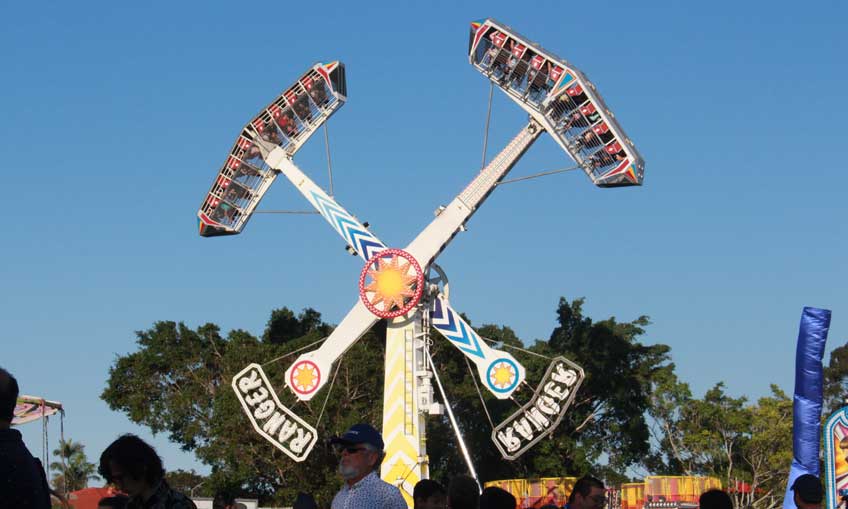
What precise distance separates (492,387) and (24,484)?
81.1 feet

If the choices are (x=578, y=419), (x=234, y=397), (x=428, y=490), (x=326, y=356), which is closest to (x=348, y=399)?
(x=234, y=397)

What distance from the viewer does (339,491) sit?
7.38m

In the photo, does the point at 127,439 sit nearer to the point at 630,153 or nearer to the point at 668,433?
the point at 630,153

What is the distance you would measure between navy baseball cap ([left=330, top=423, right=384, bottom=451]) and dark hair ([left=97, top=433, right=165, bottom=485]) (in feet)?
4.29

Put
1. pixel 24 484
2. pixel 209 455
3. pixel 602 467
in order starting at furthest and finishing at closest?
pixel 602 467 < pixel 209 455 < pixel 24 484

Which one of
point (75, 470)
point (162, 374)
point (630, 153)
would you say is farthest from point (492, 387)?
point (75, 470)

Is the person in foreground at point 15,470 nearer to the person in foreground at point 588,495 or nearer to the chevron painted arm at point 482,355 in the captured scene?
the person in foreground at point 588,495

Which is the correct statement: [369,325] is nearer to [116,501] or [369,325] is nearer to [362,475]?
[116,501]

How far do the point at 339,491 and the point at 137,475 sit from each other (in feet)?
5.48

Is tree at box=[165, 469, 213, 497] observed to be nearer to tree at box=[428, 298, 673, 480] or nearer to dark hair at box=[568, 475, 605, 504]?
tree at box=[428, 298, 673, 480]

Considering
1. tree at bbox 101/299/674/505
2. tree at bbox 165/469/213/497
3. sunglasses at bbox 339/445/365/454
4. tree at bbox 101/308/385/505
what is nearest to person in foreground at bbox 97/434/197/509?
sunglasses at bbox 339/445/365/454

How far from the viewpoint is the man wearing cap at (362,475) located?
271 inches

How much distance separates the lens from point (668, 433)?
53.0 metres

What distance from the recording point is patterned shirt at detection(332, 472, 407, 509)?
6.86 metres
